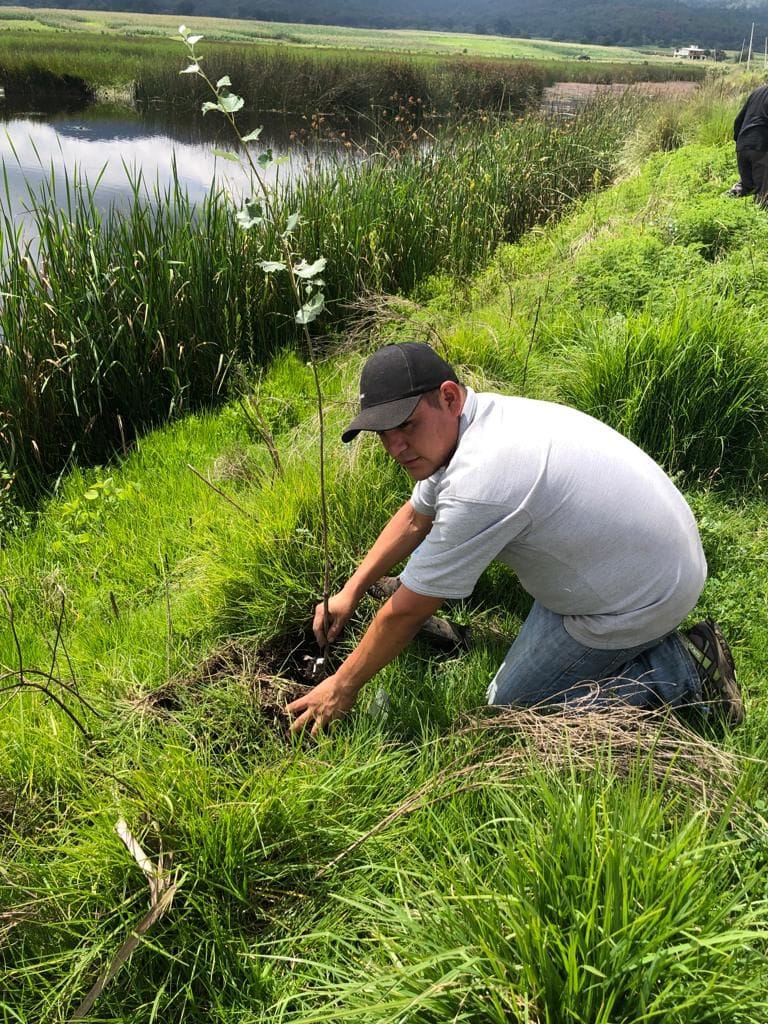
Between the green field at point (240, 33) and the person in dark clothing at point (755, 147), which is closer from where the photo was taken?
the person in dark clothing at point (755, 147)

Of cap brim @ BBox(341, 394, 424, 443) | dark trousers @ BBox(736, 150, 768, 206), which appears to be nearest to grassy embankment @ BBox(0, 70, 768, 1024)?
cap brim @ BBox(341, 394, 424, 443)

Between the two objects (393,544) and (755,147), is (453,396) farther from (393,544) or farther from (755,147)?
(755,147)

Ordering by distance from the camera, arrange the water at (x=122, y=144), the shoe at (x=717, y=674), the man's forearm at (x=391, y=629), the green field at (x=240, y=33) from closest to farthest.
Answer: the man's forearm at (x=391, y=629), the shoe at (x=717, y=674), the water at (x=122, y=144), the green field at (x=240, y=33)

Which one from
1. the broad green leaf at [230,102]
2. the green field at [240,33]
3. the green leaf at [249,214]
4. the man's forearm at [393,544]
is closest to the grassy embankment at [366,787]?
the man's forearm at [393,544]

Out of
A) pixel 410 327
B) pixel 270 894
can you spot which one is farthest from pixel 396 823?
pixel 410 327

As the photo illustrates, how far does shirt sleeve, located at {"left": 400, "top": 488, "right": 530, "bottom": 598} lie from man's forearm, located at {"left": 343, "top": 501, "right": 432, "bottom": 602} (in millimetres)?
414

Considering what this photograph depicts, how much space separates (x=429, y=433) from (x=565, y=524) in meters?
0.44

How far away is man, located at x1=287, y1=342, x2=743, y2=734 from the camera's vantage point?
5.79 feet

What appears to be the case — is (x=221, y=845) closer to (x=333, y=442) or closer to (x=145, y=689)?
(x=145, y=689)

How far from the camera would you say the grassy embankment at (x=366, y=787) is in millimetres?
1191

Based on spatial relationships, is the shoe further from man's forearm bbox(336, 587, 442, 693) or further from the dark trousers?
the dark trousers

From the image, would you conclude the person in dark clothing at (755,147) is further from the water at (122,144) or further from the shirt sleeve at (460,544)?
the water at (122,144)

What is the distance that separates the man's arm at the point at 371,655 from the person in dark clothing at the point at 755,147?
19.4ft

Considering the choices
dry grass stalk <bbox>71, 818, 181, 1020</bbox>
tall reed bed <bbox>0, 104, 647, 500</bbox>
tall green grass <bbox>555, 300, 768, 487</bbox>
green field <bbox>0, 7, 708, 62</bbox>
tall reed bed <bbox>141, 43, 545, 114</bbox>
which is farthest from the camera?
green field <bbox>0, 7, 708, 62</bbox>
